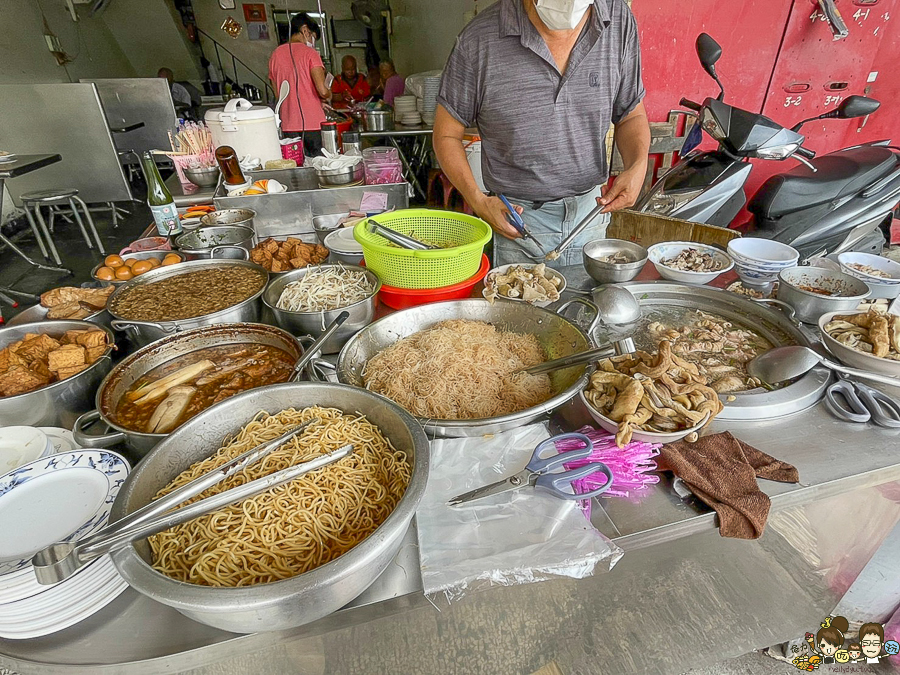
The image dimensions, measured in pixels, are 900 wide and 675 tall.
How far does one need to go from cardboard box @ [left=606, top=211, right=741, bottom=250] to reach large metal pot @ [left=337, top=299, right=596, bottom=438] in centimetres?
162

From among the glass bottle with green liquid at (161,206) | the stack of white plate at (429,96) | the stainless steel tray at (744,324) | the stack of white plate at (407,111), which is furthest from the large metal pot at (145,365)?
the stack of white plate at (407,111)

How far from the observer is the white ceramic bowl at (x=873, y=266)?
223 cm

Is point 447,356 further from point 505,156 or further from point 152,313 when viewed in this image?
point 505,156

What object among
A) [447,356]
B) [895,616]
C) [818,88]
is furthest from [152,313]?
[818,88]

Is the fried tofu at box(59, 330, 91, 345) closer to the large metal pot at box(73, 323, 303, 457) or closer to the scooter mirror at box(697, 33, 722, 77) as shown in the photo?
the large metal pot at box(73, 323, 303, 457)

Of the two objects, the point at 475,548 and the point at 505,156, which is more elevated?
the point at 505,156

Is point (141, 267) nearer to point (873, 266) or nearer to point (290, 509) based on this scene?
point (290, 509)

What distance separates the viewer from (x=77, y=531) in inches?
44.5

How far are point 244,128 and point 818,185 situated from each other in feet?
16.7

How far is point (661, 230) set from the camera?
3.66m

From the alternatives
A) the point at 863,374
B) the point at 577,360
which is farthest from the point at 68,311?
the point at 863,374

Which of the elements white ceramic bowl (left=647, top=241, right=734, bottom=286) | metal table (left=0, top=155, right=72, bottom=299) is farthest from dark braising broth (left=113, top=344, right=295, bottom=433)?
metal table (left=0, top=155, right=72, bottom=299)

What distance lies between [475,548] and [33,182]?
41.3ft

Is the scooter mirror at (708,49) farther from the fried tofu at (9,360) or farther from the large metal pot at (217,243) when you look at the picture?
the fried tofu at (9,360)
